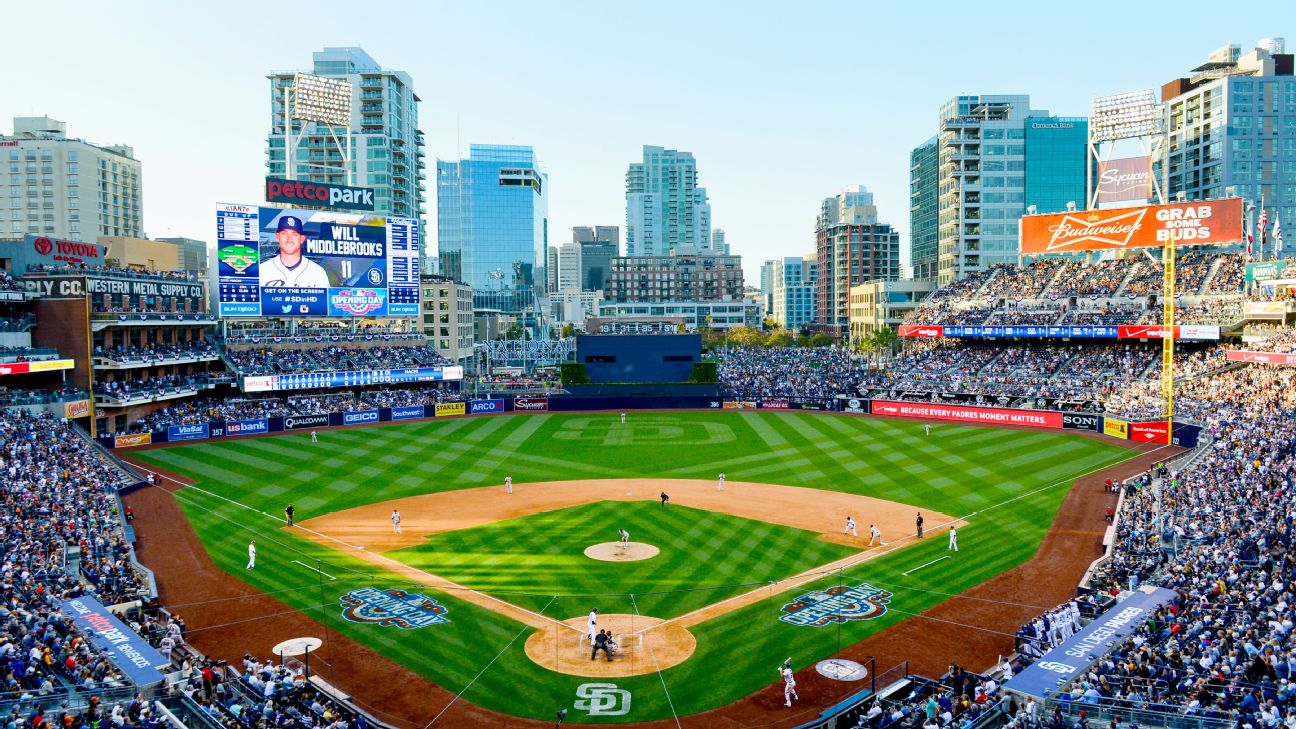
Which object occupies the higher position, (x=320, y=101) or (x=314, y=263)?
(x=320, y=101)

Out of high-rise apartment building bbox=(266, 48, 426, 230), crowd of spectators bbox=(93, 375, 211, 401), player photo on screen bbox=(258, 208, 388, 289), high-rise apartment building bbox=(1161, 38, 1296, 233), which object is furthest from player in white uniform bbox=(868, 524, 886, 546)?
high-rise apartment building bbox=(1161, 38, 1296, 233)

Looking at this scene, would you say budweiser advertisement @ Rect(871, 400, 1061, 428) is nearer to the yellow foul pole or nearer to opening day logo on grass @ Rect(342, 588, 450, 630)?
the yellow foul pole

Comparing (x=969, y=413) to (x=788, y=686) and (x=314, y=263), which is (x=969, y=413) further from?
(x=314, y=263)

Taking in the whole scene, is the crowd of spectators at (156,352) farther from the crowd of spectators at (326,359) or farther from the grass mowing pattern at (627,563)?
the grass mowing pattern at (627,563)

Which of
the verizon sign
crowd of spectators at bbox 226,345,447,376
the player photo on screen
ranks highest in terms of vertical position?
the verizon sign

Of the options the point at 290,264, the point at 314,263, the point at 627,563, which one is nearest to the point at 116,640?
the point at 627,563

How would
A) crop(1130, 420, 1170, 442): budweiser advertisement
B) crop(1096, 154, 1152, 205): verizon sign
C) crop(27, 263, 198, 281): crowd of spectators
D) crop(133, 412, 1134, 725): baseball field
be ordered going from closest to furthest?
crop(133, 412, 1134, 725): baseball field < crop(1130, 420, 1170, 442): budweiser advertisement < crop(27, 263, 198, 281): crowd of spectators < crop(1096, 154, 1152, 205): verizon sign
